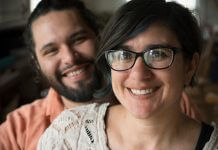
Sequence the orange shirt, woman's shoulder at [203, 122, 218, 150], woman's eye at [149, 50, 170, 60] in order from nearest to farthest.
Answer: woman's eye at [149, 50, 170, 60], woman's shoulder at [203, 122, 218, 150], the orange shirt

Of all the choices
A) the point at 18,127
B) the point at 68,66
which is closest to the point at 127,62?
the point at 68,66

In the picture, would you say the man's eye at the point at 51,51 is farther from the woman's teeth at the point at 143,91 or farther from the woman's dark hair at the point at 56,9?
the woman's teeth at the point at 143,91

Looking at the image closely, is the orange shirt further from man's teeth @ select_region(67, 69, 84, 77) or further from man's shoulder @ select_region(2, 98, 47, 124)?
man's teeth @ select_region(67, 69, 84, 77)

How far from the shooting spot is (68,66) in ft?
5.50

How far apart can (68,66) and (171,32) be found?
2.34 feet

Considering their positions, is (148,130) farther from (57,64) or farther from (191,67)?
(57,64)

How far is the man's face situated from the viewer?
1676mm

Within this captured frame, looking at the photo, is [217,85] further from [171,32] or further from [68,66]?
[171,32]

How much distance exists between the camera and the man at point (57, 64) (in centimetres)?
164

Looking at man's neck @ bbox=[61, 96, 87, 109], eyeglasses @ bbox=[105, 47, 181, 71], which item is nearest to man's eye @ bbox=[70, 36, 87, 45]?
man's neck @ bbox=[61, 96, 87, 109]

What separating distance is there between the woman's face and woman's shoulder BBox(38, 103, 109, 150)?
0.60 feet

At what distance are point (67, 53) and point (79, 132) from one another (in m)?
0.51

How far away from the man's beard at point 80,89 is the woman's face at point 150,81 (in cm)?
56

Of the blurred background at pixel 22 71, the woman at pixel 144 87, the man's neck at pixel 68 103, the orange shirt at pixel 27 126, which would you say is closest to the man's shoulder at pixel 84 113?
the woman at pixel 144 87
